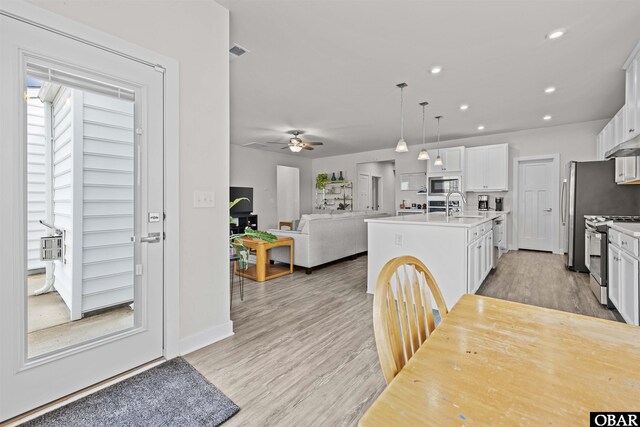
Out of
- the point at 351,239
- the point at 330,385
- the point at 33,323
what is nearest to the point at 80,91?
the point at 33,323

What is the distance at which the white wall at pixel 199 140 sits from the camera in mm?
2055

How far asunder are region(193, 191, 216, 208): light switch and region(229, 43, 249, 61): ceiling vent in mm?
1627

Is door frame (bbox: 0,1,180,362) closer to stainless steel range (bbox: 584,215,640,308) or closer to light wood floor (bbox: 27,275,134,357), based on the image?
light wood floor (bbox: 27,275,134,357)

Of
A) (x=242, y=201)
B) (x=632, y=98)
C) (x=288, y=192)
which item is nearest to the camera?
(x=632, y=98)

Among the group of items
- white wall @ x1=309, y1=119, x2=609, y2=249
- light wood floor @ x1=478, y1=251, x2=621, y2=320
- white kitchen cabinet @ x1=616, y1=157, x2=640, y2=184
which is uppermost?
white wall @ x1=309, y1=119, x2=609, y2=249

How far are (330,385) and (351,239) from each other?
3663 mm

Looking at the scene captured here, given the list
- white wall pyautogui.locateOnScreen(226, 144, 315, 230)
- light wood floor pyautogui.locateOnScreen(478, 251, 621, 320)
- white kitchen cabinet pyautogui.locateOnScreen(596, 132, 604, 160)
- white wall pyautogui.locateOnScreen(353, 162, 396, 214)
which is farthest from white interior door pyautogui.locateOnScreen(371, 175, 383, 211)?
white kitchen cabinet pyautogui.locateOnScreen(596, 132, 604, 160)

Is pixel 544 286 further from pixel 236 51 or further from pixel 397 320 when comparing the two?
pixel 236 51

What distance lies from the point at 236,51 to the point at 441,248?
9.43 ft

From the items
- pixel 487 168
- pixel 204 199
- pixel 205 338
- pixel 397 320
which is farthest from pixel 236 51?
pixel 487 168

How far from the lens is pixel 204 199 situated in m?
2.25

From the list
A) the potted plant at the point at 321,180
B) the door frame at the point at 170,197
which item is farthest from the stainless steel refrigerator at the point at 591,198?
the potted plant at the point at 321,180

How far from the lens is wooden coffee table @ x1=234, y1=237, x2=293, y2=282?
13.5 feet

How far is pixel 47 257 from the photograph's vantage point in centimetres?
166
